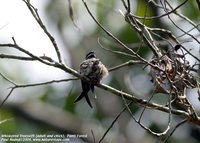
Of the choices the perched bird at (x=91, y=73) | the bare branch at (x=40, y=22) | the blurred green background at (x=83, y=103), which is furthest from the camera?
the blurred green background at (x=83, y=103)

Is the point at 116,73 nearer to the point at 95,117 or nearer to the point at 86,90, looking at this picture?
the point at 95,117

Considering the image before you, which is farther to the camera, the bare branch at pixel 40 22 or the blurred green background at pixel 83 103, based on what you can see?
the blurred green background at pixel 83 103

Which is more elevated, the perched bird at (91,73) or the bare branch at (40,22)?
the bare branch at (40,22)

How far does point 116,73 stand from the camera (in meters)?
11.9

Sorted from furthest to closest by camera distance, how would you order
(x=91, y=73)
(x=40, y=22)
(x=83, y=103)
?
1. (x=83, y=103)
2. (x=91, y=73)
3. (x=40, y=22)

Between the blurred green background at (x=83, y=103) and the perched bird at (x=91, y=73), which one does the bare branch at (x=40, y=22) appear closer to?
the perched bird at (x=91, y=73)

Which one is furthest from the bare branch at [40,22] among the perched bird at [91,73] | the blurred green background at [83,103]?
the blurred green background at [83,103]

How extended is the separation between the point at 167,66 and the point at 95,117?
8385 mm

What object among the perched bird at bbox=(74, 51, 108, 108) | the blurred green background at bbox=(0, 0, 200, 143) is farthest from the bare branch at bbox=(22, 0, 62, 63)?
the blurred green background at bbox=(0, 0, 200, 143)

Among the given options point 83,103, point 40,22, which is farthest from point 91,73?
Answer: point 83,103

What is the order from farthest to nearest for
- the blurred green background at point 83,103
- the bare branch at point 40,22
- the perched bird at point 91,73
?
1. the blurred green background at point 83,103
2. the perched bird at point 91,73
3. the bare branch at point 40,22

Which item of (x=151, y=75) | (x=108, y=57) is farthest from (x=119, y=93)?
(x=108, y=57)

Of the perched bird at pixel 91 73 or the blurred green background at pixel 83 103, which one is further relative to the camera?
the blurred green background at pixel 83 103

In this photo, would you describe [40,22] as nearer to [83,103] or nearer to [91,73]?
[91,73]
